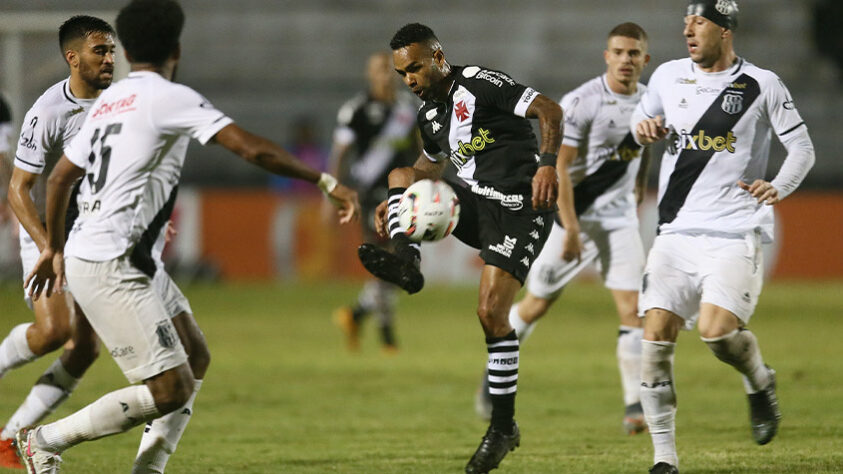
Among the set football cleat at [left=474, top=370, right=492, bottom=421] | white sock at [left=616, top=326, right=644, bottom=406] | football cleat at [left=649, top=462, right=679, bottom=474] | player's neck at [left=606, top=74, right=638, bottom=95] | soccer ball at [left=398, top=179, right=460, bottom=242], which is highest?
player's neck at [left=606, top=74, right=638, bottom=95]

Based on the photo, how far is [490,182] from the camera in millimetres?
6258

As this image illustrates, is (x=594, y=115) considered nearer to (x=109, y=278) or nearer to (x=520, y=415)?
(x=520, y=415)

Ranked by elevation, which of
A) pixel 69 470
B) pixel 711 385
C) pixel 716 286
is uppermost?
pixel 716 286

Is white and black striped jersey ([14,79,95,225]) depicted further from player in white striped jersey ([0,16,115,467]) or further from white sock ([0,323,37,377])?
white sock ([0,323,37,377])

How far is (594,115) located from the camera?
25.3 feet

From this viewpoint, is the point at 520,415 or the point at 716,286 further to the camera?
the point at 520,415

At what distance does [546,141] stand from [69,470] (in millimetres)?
3011

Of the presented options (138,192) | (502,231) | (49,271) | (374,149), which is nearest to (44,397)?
(49,271)

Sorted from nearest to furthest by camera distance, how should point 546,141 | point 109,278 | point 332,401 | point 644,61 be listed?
point 109,278 < point 546,141 < point 644,61 < point 332,401

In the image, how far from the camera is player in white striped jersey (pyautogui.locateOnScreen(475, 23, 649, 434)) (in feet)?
24.9

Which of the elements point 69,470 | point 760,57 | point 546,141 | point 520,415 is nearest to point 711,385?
point 520,415

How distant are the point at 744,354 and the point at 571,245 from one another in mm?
1829

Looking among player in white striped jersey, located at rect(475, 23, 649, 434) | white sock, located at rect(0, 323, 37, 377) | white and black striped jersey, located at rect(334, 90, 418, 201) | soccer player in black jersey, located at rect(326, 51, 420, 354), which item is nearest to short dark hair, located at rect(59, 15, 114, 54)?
white sock, located at rect(0, 323, 37, 377)

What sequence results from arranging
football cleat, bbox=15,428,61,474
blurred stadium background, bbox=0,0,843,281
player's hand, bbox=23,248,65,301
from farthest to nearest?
blurred stadium background, bbox=0,0,843,281
player's hand, bbox=23,248,65,301
football cleat, bbox=15,428,61,474
